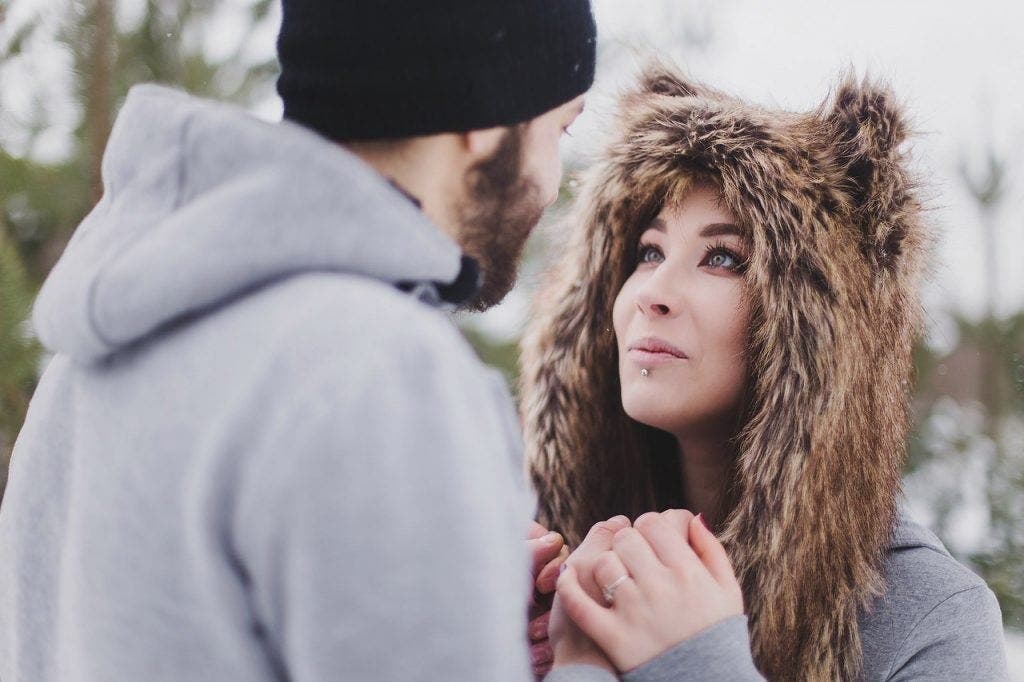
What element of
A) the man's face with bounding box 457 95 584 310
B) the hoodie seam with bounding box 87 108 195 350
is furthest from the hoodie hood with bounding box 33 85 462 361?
the man's face with bounding box 457 95 584 310

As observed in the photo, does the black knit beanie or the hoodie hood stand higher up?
the black knit beanie

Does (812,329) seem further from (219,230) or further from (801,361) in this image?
(219,230)

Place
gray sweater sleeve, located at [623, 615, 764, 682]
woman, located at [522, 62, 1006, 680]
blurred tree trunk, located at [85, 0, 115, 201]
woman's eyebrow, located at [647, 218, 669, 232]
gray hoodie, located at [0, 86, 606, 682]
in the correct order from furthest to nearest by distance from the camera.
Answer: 1. blurred tree trunk, located at [85, 0, 115, 201]
2. woman's eyebrow, located at [647, 218, 669, 232]
3. woman, located at [522, 62, 1006, 680]
4. gray sweater sleeve, located at [623, 615, 764, 682]
5. gray hoodie, located at [0, 86, 606, 682]

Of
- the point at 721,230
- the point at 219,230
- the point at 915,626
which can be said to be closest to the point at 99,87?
the point at 721,230

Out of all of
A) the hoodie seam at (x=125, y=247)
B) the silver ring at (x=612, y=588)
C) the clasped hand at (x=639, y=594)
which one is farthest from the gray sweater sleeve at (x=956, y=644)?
the hoodie seam at (x=125, y=247)

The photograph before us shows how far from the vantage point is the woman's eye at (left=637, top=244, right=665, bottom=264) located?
5.02 ft

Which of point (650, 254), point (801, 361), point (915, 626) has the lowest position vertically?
point (915, 626)

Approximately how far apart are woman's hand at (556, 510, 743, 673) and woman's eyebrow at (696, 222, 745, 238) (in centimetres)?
47

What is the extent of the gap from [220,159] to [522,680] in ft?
1.57

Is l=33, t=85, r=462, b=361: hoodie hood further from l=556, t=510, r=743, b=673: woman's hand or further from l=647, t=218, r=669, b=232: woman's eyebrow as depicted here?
l=647, t=218, r=669, b=232: woman's eyebrow

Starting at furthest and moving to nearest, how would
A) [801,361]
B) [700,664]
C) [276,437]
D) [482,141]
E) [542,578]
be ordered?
[801,361], [542,578], [700,664], [482,141], [276,437]

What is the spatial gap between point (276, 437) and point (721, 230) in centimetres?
98

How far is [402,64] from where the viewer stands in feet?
2.69

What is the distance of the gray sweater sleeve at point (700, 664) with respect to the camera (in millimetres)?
1032
